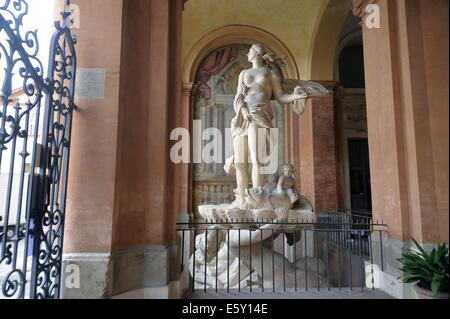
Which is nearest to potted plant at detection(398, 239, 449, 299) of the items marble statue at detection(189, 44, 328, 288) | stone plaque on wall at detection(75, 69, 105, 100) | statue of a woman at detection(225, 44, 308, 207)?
marble statue at detection(189, 44, 328, 288)

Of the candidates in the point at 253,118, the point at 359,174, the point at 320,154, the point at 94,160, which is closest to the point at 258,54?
the point at 253,118

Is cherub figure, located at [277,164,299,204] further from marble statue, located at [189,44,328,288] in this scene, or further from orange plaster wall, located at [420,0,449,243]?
orange plaster wall, located at [420,0,449,243]

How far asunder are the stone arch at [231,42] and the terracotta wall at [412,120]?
514 centimetres

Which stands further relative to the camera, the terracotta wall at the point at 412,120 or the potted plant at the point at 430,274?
the terracotta wall at the point at 412,120

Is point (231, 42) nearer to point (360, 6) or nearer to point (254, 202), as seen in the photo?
point (360, 6)

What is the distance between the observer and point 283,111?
8.90 m

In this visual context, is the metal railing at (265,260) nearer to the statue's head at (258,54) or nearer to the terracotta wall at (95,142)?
the terracotta wall at (95,142)

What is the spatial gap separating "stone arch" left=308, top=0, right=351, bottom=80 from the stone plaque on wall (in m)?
6.63

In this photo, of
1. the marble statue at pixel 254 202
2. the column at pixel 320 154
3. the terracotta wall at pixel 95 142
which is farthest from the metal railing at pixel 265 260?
the column at pixel 320 154

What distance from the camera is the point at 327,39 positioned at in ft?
26.0

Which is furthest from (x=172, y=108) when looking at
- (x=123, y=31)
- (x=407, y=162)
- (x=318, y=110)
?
(x=318, y=110)

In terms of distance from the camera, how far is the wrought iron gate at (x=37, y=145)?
76.2 inches

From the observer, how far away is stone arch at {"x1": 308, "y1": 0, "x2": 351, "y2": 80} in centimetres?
749

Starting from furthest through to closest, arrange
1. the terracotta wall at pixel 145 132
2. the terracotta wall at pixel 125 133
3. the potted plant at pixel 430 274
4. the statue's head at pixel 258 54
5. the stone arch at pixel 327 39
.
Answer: the stone arch at pixel 327 39, the statue's head at pixel 258 54, the terracotta wall at pixel 145 132, the terracotta wall at pixel 125 133, the potted plant at pixel 430 274
